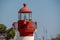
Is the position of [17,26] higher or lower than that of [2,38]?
higher

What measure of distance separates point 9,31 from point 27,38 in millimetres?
19963

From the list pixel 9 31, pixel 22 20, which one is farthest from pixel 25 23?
pixel 9 31

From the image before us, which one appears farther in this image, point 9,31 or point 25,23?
point 9,31

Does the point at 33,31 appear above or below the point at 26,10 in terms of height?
below

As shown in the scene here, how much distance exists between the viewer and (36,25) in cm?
1727

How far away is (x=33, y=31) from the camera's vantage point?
55.7ft

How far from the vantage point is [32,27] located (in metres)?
16.9

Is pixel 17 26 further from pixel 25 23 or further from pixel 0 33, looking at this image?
pixel 0 33

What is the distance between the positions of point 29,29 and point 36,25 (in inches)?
28.1

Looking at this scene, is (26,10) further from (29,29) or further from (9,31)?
(9,31)

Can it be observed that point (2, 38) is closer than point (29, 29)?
No

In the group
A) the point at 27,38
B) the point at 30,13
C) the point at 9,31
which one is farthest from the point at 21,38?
the point at 9,31

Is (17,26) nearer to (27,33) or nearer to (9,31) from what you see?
(27,33)

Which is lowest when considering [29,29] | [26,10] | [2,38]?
[2,38]
